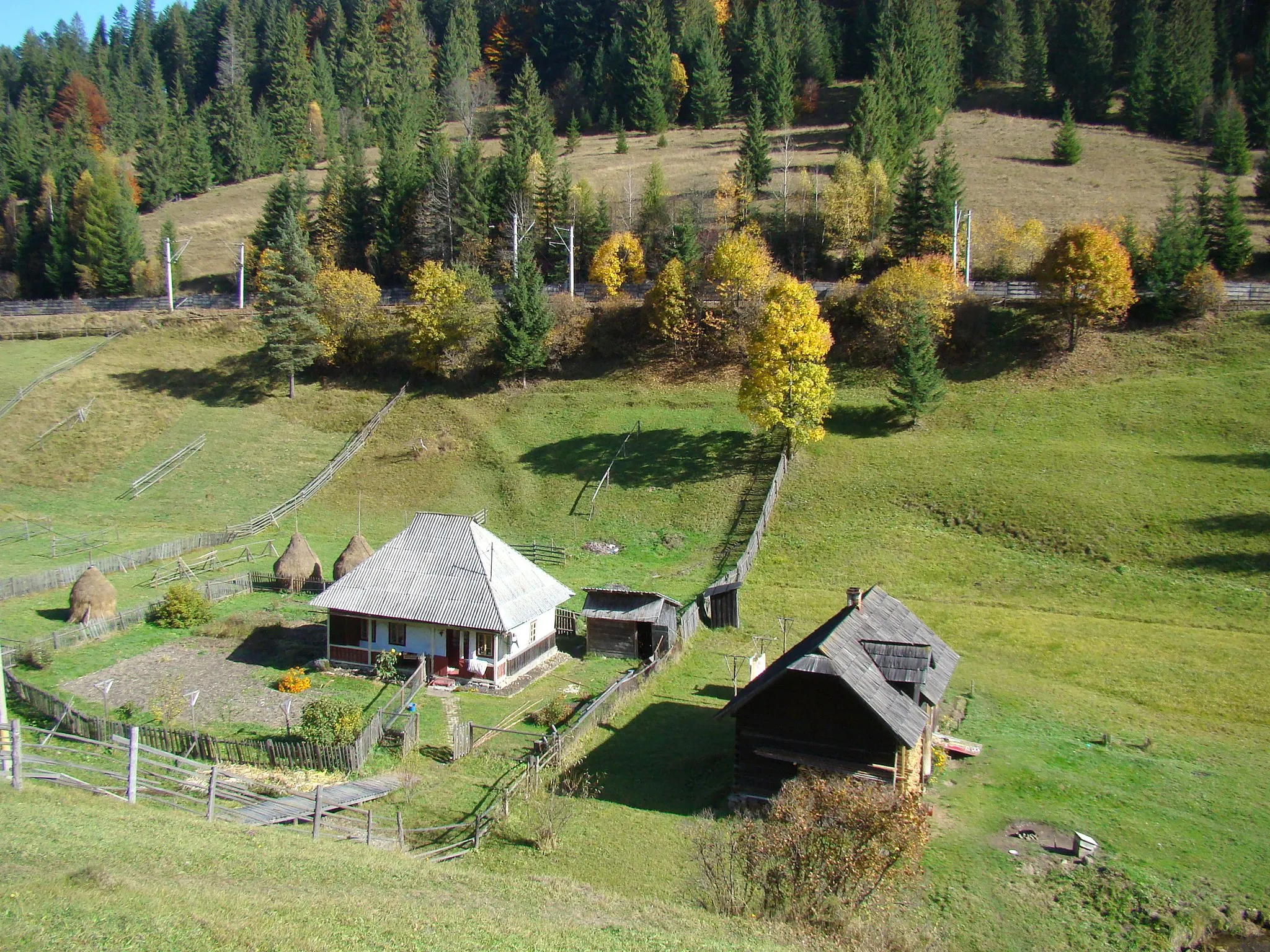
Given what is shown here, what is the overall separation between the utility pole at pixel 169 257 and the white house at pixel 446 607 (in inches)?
2221

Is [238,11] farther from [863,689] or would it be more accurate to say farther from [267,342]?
[863,689]

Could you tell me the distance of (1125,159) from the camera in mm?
88438

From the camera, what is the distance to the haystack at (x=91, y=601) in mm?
34031

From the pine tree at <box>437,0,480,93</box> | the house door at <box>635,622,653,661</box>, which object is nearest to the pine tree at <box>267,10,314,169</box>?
the pine tree at <box>437,0,480,93</box>

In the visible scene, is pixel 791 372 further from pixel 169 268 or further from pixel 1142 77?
pixel 1142 77

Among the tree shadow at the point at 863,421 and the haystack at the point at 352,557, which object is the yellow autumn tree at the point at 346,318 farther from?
the tree shadow at the point at 863,421

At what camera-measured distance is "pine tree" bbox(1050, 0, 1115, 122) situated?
103188 millimetres

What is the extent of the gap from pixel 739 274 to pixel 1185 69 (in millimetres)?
68354

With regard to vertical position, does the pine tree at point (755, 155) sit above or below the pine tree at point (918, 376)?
above

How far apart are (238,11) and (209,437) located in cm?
11977

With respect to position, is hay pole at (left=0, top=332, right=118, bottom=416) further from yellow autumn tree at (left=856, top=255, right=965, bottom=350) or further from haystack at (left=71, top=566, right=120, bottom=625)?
yellow autumn tree at (left=856, top=255, right=965, bottom=350)

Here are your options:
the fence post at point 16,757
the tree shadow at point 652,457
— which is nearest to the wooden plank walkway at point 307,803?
the fence post at point 16,757

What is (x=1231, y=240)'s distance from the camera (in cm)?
6019

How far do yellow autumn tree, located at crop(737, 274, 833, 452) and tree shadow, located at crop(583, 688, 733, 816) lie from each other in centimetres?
2351
